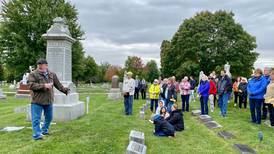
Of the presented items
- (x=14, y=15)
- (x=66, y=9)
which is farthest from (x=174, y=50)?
(x=14, y=15)

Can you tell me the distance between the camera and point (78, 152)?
6680 mm

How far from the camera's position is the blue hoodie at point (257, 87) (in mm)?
11523

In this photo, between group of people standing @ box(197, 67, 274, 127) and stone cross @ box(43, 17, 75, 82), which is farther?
stone cross @ box(43, 17, 75, 82)

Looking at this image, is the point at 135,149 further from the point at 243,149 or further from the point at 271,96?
the point at 271,96

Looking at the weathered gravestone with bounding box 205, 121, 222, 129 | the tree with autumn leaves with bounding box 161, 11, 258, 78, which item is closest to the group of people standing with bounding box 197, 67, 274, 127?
the weathered gravestone with bounding box 205, 121, 222, 129

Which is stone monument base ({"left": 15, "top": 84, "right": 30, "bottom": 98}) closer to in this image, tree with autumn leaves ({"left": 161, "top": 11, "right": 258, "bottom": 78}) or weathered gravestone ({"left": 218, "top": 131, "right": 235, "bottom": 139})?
weathered gravestone ({"left": 218, "top": 131, "right": 235, "bottom": 139})

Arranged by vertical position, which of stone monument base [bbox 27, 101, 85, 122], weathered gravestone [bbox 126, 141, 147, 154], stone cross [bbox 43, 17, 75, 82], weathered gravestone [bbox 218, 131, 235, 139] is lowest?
weathered gravestone [bbox 218, 131, 235, 139]

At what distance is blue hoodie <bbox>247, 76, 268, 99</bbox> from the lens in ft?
37.8

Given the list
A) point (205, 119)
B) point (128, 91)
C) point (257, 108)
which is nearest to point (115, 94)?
point (128, 91)

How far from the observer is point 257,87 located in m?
11.7

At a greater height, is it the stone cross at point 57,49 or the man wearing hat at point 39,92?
the stone cross at point 57,49

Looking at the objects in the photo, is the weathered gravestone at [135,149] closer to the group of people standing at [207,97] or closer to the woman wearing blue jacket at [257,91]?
the group of people standing at [207,97]

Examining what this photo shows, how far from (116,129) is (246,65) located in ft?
121

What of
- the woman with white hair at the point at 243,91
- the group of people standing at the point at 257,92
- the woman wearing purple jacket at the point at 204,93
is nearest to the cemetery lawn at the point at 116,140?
the group of people standing at the point at 257,92
